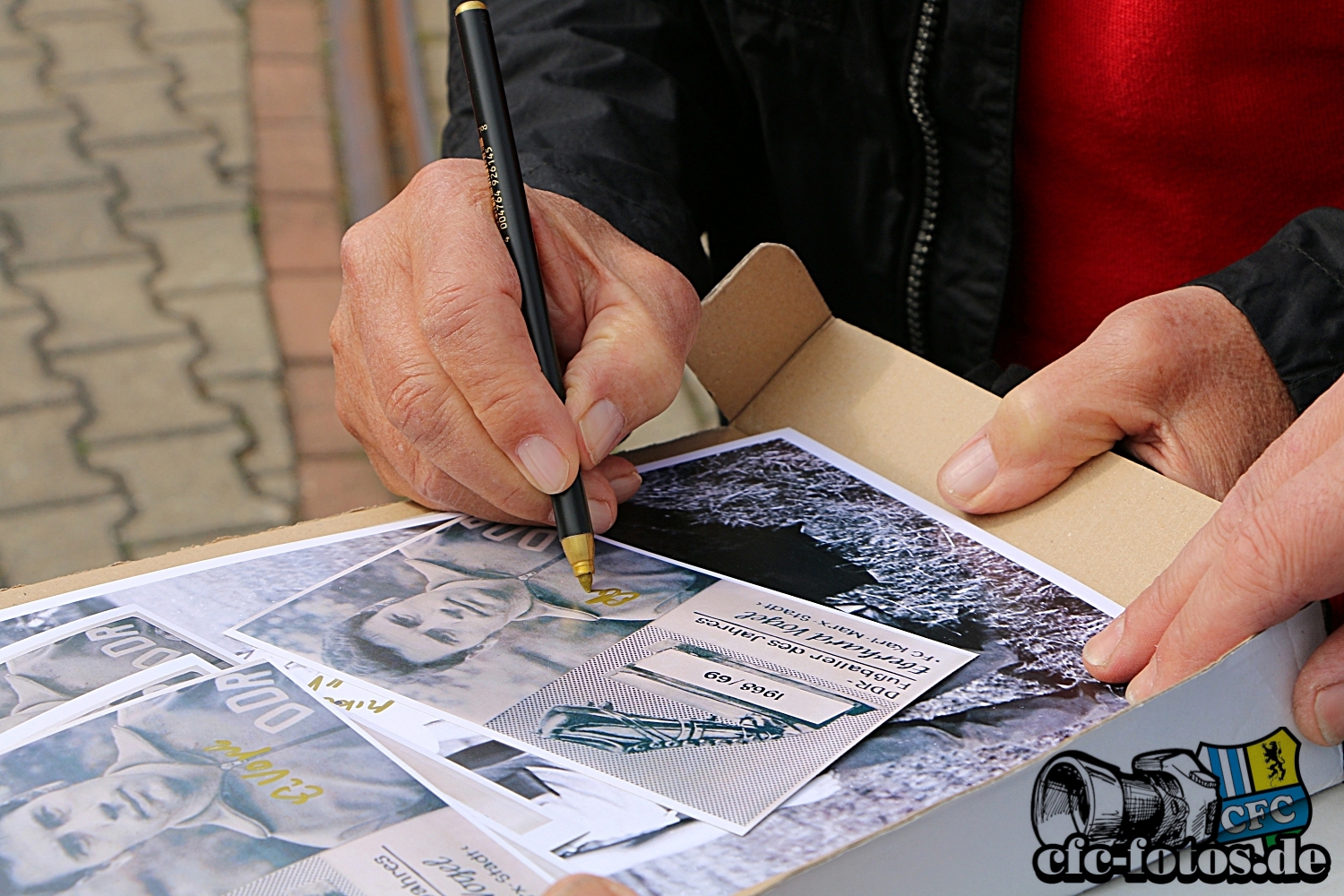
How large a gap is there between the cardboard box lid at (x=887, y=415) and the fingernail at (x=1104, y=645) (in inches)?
2.3

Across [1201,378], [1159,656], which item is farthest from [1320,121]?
[1159,656]

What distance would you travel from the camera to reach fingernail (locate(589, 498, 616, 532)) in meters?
0.72

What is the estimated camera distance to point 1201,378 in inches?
28.3

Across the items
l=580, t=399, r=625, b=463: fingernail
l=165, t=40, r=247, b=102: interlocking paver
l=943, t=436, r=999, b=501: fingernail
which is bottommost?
l=943, t=436, r=999, b=501: fingernail

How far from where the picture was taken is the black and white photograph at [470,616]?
58cm

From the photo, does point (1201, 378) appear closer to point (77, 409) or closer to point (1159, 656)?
point (1159, 656)

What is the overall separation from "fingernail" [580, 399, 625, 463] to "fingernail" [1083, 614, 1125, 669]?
307 mm

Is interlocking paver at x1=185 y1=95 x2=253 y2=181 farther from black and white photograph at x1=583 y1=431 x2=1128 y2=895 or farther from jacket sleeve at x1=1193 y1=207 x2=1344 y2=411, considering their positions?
jacket sleeve at x1=1193 y1=207 x2=1344 y2=411

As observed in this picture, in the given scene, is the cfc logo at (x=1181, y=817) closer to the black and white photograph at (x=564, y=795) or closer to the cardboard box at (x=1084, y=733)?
the cardboard box at (x=1084, y=733)

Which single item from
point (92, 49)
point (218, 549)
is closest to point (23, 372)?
point (92, 49)

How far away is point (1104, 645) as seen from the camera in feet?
1.86

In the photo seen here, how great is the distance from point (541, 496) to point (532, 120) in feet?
1.32

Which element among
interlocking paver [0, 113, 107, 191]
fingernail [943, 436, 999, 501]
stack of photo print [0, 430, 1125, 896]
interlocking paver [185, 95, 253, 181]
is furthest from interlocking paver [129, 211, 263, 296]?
fingernail [943, 436, 999, 501]

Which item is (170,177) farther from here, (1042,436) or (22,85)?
(1042,436)
